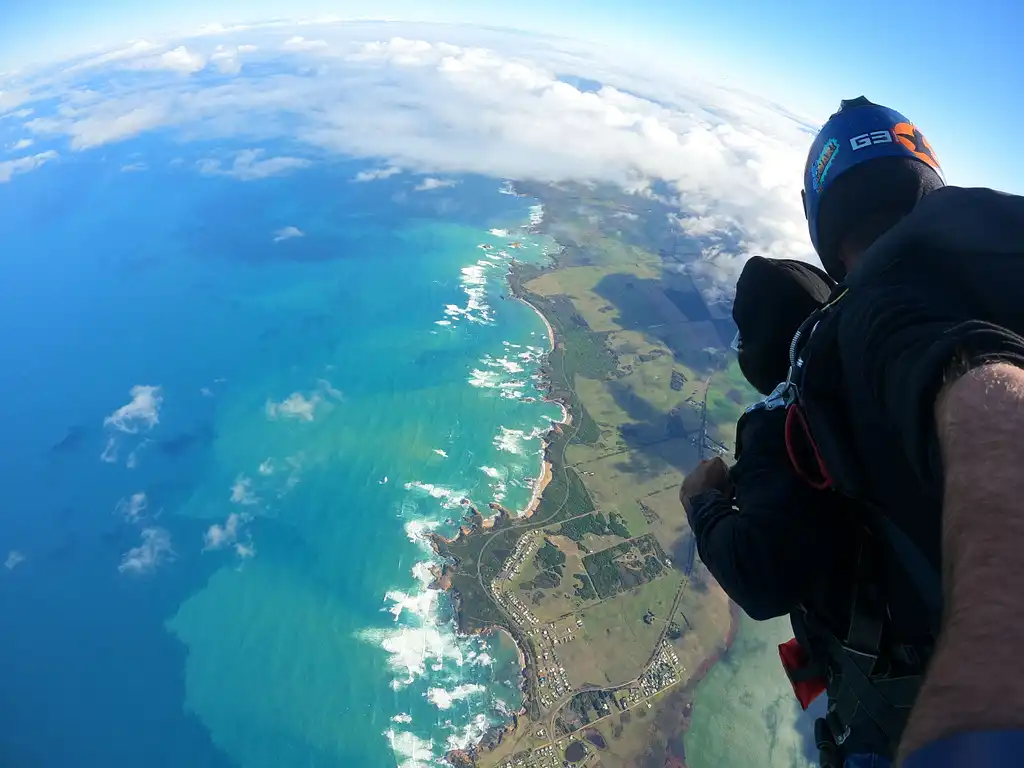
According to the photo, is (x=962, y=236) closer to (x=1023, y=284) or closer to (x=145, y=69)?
(x=1023, y=284)

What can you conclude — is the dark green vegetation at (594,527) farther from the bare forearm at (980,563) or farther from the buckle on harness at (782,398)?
the bare forearm at (980,563)

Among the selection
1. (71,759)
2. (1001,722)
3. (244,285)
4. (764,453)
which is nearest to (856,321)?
(764,453)

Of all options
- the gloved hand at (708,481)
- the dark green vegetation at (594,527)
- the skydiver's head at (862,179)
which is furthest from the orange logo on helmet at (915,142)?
the dark green vegetation at (594,527)

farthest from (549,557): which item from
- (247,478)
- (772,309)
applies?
(772,309)

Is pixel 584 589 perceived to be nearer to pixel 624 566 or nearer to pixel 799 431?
pixel 624 566

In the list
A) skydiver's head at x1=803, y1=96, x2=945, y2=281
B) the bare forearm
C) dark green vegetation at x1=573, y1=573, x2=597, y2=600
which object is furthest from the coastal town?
the bare forearm

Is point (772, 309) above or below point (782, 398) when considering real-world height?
above

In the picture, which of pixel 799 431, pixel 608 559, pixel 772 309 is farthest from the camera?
pixel 608 559
